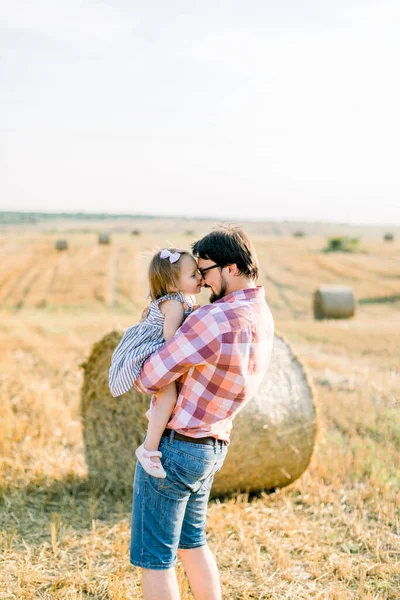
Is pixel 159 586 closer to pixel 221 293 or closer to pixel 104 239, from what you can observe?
pixel 221 293

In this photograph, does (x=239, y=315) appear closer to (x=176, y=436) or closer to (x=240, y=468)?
(x=176, y=436)

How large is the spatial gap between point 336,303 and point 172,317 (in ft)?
57.0

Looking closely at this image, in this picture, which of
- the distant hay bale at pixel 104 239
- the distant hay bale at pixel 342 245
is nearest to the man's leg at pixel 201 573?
the distant hay bale at pixel 104 239

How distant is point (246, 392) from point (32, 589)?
1.82 m

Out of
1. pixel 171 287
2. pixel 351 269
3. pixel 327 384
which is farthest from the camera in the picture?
pixel 351 269

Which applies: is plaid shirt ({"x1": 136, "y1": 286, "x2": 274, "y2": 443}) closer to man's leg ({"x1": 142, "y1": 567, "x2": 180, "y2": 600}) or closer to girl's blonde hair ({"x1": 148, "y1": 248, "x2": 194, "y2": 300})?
girl's blonde hair ({"x1": 148, "y1": 248, "x2": 194, "y2": 300})

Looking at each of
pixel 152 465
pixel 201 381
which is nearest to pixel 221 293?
pixel 201 381

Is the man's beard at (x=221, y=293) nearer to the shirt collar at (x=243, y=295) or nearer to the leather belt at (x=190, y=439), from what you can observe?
the shirt collar at (x=243, y=295)

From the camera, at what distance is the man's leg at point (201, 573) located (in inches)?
120

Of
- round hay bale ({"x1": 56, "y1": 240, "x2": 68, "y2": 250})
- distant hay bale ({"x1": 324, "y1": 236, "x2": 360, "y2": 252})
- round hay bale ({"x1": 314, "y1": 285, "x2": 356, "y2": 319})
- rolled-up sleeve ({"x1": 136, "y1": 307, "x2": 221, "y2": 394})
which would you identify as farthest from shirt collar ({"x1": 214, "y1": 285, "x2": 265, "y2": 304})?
distant hay bale ({"x1": 324, "y1": 236, "x2": 360, "y2": 252})

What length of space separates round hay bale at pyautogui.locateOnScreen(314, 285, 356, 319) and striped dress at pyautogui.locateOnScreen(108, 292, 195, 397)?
17.2 metres

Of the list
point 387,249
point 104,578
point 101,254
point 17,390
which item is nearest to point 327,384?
point 17,390

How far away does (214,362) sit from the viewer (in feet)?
9.01

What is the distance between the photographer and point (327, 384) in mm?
9047
